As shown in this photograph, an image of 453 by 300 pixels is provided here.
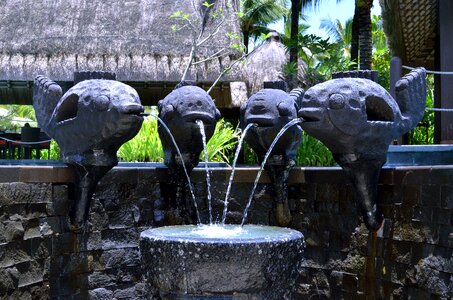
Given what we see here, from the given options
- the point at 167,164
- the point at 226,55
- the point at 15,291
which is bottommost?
the point at 15,291

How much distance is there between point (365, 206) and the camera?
16.0 ft

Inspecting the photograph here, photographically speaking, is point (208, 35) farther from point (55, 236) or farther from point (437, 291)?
point (437, 291)

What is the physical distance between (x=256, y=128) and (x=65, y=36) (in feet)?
24.4

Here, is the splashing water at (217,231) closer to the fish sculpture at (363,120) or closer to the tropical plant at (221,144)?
the fish sculpture at (363,120)

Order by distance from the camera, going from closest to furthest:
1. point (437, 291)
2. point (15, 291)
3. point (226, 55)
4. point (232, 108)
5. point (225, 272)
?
1. point (225, 272)
2. point (437, 291)
3. point (15, 291)
4. point (226, 55)
5. point (232, 108)

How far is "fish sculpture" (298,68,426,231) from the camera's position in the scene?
4.55 metres

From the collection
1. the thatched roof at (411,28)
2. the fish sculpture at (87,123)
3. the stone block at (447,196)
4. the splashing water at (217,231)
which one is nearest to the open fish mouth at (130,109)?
the fish sculpture at (87,123)

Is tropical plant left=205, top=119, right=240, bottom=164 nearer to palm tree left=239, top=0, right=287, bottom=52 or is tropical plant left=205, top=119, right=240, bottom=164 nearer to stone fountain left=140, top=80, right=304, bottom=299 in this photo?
stone fountain left=140, top=80, right=304, bottom=299

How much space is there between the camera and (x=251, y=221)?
19.3 feet

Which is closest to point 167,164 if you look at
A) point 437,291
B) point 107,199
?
point 107,199

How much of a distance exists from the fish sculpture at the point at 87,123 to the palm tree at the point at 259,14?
928 inches

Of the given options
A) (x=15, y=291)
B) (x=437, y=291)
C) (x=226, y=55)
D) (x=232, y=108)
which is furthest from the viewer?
(x=232, y=108)

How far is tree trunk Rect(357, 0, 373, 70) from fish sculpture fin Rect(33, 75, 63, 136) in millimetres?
10309

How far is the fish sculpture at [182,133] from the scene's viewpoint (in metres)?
5.17
